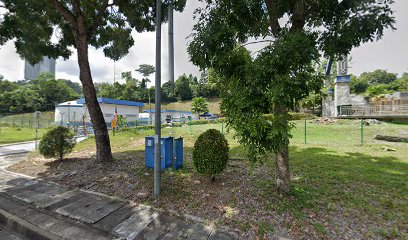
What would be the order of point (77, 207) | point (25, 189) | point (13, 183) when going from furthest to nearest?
point (13, 183), point (25, 189), point (77, 207)

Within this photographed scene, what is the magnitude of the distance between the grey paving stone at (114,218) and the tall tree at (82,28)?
3.11 metres

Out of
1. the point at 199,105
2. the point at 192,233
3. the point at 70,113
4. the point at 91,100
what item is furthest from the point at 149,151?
the point at 199,105

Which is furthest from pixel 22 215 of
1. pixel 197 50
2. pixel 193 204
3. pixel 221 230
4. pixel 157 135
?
pixel 197 50

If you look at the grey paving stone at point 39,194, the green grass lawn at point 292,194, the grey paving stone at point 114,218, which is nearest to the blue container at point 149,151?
Result: the green grass lawn at point 292,194

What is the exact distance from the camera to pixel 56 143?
708 cm

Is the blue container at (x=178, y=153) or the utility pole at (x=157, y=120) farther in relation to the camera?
the blue container at (x=178, y=153)

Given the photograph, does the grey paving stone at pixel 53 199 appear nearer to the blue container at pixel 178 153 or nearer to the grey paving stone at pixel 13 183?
the grey paving stone at pixel 13 183

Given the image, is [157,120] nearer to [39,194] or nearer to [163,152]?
[163,152]

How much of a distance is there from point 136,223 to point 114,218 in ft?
1.64

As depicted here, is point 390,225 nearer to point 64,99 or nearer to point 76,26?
point 76,26

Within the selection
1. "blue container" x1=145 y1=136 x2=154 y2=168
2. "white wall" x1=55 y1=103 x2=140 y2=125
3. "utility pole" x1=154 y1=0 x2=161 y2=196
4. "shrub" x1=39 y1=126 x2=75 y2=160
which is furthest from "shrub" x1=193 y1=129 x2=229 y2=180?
"white wall" x1=55 y1=103 x2=140 y2=125

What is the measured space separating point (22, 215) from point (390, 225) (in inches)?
260

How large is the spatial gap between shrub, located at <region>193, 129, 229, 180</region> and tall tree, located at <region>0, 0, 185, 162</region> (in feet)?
12.3

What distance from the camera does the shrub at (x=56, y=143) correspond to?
23.0ft
